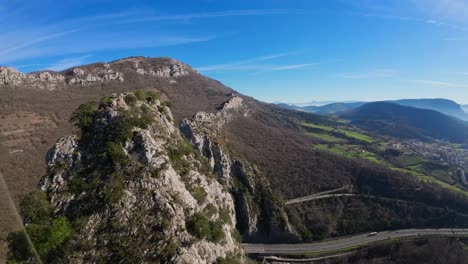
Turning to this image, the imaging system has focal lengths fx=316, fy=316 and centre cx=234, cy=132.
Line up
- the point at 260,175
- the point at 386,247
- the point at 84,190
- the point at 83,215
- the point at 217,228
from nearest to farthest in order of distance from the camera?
the point at 83,215, the point at 84,190, the point at 217,228, the point at 386,247, the point at 260,175

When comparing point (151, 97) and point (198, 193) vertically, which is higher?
point (151, 97)

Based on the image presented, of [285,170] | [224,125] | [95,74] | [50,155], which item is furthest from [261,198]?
[95,74]

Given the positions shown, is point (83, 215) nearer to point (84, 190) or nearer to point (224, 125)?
point (84, 190)

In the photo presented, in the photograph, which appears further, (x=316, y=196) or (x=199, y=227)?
(x=316, y=196)

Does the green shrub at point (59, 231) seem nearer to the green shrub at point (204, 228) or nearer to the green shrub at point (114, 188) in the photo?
the green shrub at point (114, 188)

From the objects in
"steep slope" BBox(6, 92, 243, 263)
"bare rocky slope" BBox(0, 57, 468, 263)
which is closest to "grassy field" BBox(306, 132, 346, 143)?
"bare rocky slope" BBox(0, 57, 468, 263)

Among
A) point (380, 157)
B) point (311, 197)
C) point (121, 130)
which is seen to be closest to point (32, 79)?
point (311, 197)

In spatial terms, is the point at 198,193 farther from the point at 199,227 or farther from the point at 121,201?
the point at 121,201

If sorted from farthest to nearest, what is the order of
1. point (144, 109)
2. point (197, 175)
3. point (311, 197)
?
point (311, 197)
point (144, 109)
point (197, 175)
